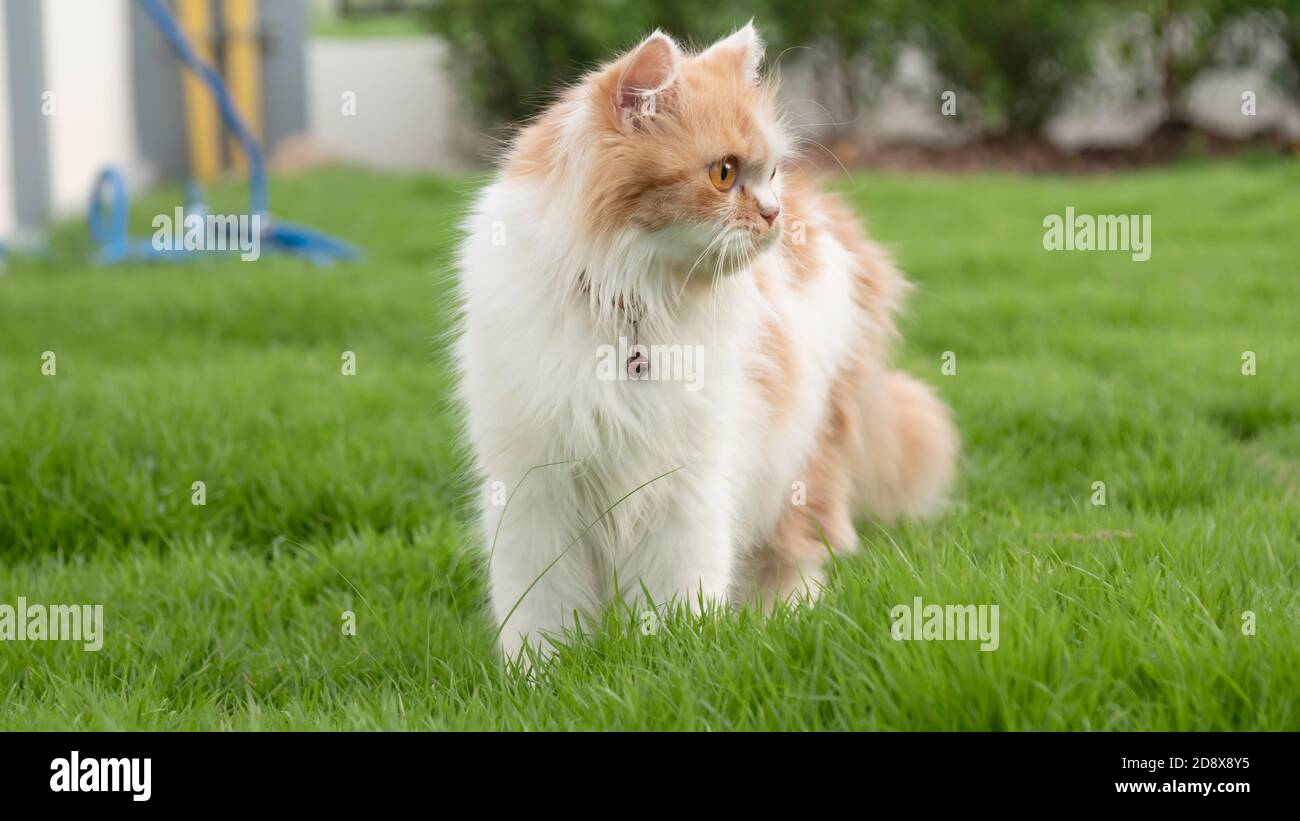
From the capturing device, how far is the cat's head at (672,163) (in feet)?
8.26

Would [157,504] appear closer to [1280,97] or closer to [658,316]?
[658,316]

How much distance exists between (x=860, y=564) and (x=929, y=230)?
5317 mm

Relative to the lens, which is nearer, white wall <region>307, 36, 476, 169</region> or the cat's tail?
the cat's tail

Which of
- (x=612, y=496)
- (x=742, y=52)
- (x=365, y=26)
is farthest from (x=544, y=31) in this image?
(x=612, y=496)

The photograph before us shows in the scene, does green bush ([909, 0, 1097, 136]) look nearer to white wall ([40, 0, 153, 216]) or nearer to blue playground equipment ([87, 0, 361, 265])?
blue playground equipment ([87, 0, 361, 265])

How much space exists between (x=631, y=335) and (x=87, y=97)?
8.58m

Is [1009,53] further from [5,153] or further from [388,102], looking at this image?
[5,153]

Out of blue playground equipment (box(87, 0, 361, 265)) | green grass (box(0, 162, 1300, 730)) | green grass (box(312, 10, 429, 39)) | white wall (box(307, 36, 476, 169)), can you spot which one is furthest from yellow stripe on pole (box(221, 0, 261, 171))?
green grass (box(0, 162, 1300, 730))

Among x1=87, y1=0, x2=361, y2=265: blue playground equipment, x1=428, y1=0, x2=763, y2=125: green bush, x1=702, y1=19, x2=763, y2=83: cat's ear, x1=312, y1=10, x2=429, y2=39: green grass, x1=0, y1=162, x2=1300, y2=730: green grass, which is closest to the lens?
x1=0, y1=162, x2=1300, y2=730: green grass

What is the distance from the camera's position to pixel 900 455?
3533 millimetres

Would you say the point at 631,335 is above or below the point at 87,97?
below

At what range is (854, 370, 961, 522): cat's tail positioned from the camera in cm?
353

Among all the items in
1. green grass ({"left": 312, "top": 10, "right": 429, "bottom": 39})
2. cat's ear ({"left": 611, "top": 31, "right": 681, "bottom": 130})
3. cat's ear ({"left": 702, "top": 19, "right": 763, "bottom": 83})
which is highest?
green grass ({"left": 312, "top": 10, "right": 429, "bottom": 39})

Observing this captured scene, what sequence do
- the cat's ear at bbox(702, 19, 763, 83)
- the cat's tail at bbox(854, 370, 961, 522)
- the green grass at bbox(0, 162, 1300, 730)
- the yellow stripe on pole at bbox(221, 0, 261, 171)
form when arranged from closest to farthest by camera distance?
1. the green grass at bbox(0, 162, 1300, 730)
2. the cat's ear at bbox(702, 19, 763, 83)
3. the cat's tail at bbox(854, 370, 961, 522)
4. the yellow stripe on pole at bbox(221, 0, 261, 171)
